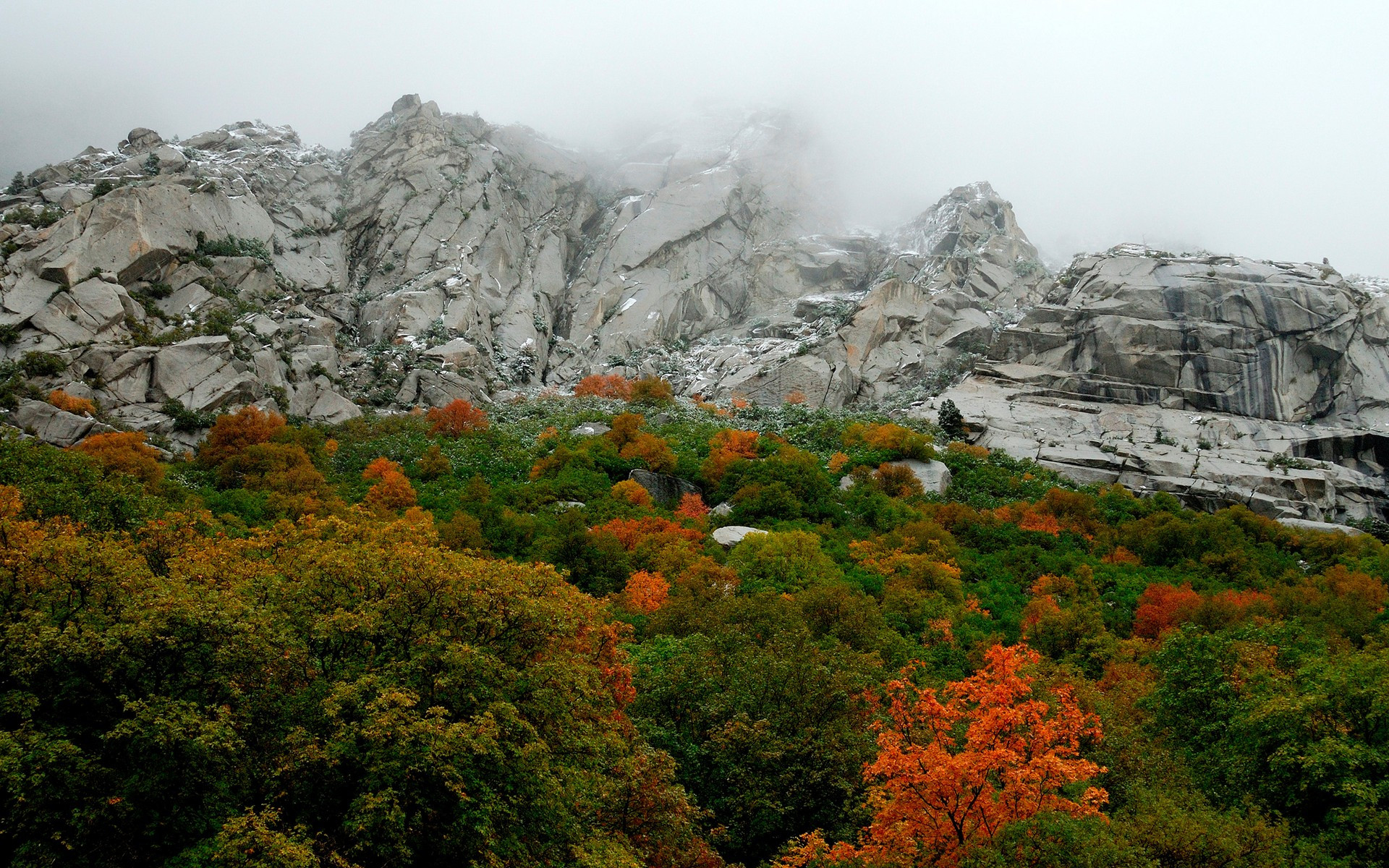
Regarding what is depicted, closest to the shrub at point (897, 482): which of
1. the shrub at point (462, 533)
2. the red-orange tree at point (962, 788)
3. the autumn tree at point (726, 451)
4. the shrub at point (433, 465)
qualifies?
the autumn tree at point (726, 451)

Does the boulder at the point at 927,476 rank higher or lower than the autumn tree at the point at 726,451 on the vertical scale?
higher

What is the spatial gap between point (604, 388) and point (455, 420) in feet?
77.6

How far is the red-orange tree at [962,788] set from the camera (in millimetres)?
16391

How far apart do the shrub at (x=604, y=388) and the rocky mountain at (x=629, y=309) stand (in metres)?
6.94

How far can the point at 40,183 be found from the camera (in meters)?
93.2

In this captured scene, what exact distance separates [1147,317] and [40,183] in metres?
117

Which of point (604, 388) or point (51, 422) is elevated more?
point (51, 422)

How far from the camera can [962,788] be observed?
1677 centimetres

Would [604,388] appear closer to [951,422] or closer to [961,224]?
[951,422]

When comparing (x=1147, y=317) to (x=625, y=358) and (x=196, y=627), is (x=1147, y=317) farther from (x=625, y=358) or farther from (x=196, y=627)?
(x=196, y=627)

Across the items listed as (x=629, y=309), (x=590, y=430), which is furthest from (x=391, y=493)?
(x=629, y=309)

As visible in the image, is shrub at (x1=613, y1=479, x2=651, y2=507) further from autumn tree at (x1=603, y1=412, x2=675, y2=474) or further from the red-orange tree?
the red-orange tree

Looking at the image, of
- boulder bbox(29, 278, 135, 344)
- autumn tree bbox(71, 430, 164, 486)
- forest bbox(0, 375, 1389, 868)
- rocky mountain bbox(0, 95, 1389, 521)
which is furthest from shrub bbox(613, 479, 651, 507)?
boulder bbox(29, 278, 135, 344)

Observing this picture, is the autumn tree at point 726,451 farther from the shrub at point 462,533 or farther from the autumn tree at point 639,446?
the shrub at point 462,533
